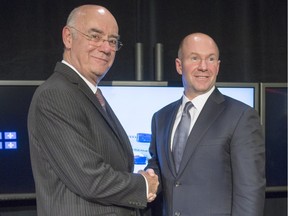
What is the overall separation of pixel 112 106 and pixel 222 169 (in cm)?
103

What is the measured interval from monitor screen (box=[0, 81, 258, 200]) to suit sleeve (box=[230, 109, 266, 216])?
912mm

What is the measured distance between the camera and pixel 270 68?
3143 millimetres

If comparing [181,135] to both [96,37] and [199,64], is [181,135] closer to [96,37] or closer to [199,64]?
[199,64]

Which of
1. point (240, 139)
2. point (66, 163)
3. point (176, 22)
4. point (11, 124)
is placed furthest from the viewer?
point (176, 22)

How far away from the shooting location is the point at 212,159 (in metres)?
1.78

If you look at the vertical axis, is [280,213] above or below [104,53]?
below

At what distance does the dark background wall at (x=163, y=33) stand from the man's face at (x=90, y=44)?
1315 mm

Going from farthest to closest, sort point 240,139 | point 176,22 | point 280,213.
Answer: point 280,213
point 176,22
point 240,139

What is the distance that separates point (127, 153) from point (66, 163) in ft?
0.98

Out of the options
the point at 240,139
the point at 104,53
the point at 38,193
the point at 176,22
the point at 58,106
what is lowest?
the point at 38,193

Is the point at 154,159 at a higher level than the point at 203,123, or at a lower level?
lower

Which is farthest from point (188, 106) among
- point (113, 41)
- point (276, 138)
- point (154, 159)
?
point (276, 138)

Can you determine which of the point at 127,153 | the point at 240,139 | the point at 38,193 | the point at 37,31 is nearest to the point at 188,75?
the point at 240,139

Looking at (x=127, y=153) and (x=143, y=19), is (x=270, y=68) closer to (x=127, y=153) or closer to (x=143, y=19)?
(x=143, y=19)
